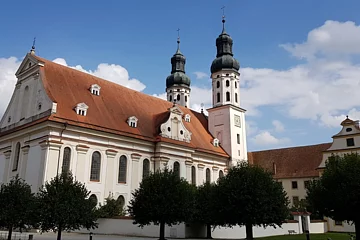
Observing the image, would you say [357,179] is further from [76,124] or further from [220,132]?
[220,132]

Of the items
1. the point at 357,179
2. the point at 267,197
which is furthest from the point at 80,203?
the point at 357,179

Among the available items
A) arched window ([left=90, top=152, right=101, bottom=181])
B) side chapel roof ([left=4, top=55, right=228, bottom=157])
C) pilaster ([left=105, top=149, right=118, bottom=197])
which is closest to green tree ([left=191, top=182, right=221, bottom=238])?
pilaster ([left=105, top=149, right=118, bottom=197])

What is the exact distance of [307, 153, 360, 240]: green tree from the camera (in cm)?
2403

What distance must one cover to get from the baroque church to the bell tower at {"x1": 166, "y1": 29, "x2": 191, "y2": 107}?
38.6 feet

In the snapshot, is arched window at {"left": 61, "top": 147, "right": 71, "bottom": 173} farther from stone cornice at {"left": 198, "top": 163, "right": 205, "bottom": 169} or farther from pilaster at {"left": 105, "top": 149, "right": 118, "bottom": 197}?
stone cornice at {"left": 198, "top": 163, "right": 205, "bottom": 169}

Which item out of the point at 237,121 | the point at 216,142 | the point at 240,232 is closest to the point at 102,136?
the point at 240,232

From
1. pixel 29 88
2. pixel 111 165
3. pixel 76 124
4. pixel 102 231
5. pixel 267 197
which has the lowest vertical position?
pixel 102 231

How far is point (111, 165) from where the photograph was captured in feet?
116

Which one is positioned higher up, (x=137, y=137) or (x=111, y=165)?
(x=137, y=137)

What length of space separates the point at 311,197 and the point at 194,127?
25.5 m

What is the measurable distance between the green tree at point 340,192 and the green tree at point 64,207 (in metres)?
15.8

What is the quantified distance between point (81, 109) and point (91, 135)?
268cm

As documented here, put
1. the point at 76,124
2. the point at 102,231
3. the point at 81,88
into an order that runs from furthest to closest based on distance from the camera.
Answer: the point at 81,88 → the point at 76,124 → the point at 102,231

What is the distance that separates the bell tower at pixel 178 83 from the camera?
65438 millimetres
